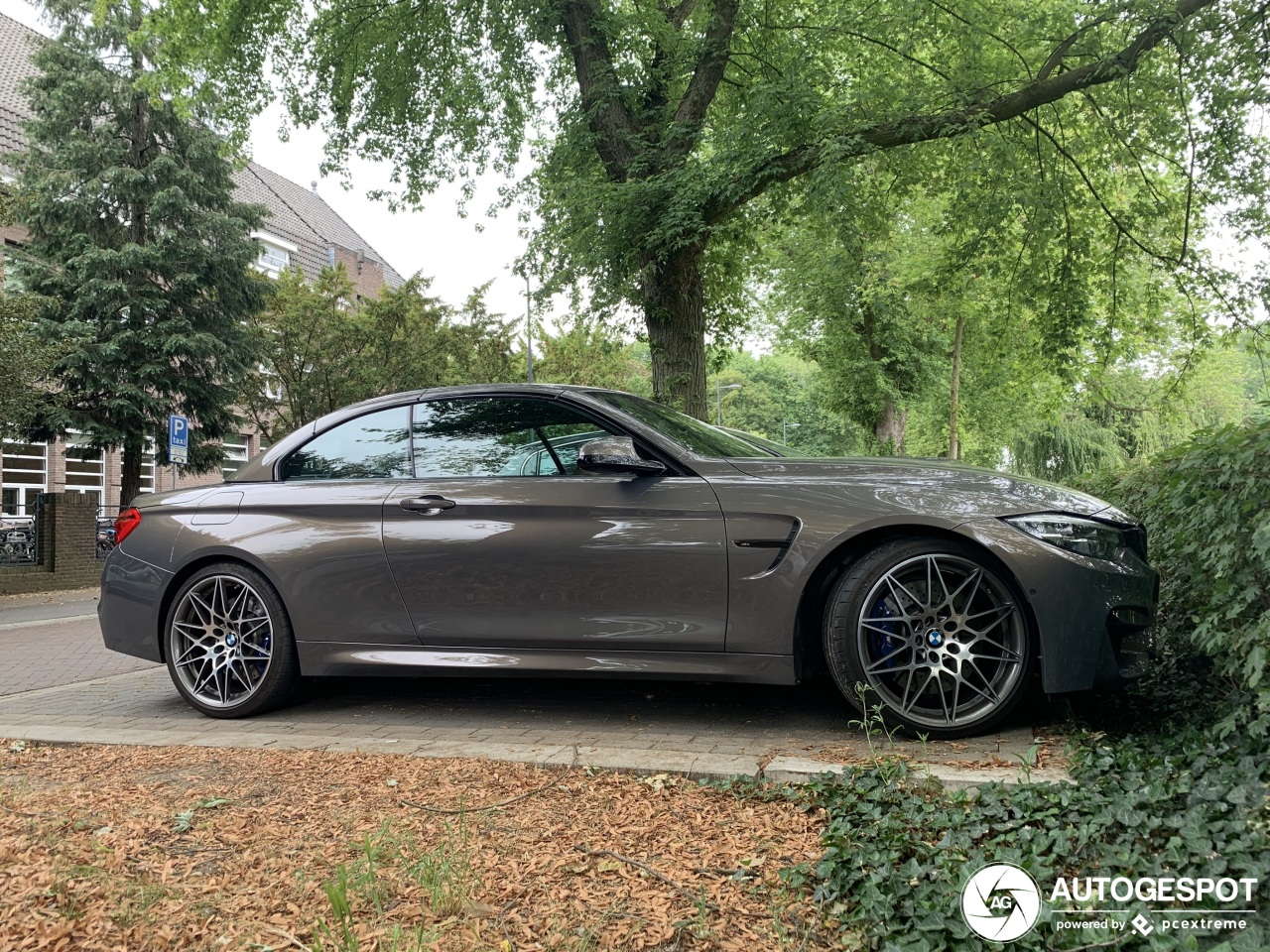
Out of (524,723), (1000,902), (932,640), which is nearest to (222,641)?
(524,723)

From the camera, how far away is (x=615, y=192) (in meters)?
9.10

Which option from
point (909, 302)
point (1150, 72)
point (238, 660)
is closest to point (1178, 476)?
point (238, 660)

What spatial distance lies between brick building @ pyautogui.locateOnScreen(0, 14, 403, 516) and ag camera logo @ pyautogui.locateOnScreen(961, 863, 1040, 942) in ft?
32.5

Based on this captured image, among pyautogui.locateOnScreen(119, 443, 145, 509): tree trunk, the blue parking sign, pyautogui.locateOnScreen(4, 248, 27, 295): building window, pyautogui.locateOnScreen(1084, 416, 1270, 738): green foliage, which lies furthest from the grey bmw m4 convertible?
pyautogui.locateOnScreen(4, 248, 27, 295): building window

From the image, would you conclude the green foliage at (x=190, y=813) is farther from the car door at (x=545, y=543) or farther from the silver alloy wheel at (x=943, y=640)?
the silver alloy wheel at (x=943, y=640)

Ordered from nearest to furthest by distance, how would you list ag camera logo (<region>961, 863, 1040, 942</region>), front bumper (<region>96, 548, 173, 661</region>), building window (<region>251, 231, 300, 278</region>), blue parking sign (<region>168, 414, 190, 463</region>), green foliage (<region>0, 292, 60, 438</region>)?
ag camera logo (<region>961, 863, 1040, 942</region>), front bumper (<region>96, 548, 173, 661</region>), green foliage (<region>0, 292, 60, 438</region>), blue parking sign (<region>168, 414, 190, 463</region>), building window (<region>251, 231, 300, 278</region>)

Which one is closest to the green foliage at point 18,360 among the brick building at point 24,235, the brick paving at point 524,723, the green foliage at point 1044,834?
the brick building at point 24,235

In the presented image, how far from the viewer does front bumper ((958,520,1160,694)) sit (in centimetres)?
323

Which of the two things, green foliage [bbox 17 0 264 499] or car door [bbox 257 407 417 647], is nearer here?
car door [bbox 257 407 417 647]

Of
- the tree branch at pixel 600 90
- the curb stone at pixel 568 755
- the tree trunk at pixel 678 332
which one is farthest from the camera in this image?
the tree branch at pixel 600 90

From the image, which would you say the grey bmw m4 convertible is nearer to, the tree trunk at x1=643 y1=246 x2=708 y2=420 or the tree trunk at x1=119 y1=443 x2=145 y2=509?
the tree trunk at x1=643 y1=246 x2=708 y2=420

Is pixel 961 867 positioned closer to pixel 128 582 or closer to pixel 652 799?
pixel 652 799

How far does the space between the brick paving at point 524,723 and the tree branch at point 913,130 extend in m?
5.84

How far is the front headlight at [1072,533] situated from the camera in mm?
3328
